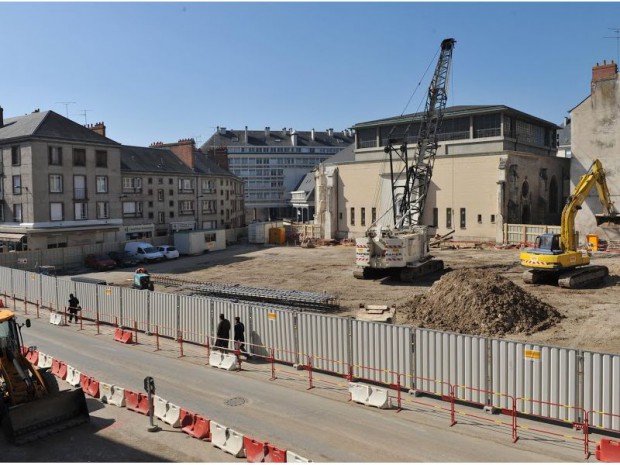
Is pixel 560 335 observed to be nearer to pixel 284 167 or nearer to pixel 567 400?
pixel 567 400

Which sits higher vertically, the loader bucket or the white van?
the white van

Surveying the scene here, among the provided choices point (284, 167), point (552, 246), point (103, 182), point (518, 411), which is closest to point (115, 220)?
point (103, 182)

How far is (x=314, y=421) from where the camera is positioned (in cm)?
1298

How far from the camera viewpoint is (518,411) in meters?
13.2

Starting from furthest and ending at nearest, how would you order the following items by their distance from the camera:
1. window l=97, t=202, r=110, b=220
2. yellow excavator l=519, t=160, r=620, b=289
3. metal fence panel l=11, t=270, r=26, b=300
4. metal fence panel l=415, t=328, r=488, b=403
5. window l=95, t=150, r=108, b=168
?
window l=97, t=202, r=110, b=220, window l=95, t=150, r=108, b=168, metal fence panel l=11, t=270, r=26, b=300, yellow excavator l=519, t=160, r=620, b=289, metal fence panel l=415, t=328, r=488, b=403

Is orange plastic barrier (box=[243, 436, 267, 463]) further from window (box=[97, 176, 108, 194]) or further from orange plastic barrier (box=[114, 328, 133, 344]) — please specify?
window (box=[97, 176, 108, 194])

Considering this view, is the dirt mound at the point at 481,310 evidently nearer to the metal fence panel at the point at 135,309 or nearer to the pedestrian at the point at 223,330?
the pedestrian at the point at 223,330

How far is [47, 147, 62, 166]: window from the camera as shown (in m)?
44.9

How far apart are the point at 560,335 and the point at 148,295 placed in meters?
16.1

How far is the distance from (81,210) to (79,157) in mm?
4630

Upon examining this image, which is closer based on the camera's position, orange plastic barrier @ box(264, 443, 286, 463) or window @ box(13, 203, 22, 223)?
orange plastic barrier @ box(264, 443, 286, 463)

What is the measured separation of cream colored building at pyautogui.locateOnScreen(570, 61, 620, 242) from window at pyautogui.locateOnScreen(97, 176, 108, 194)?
43.6 m

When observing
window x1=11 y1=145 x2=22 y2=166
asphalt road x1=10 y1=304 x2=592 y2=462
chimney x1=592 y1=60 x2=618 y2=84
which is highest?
chimney x1=592 y1=60 x2=618 y2=84

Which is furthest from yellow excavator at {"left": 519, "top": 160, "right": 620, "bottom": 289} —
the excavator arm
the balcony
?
the balcony
